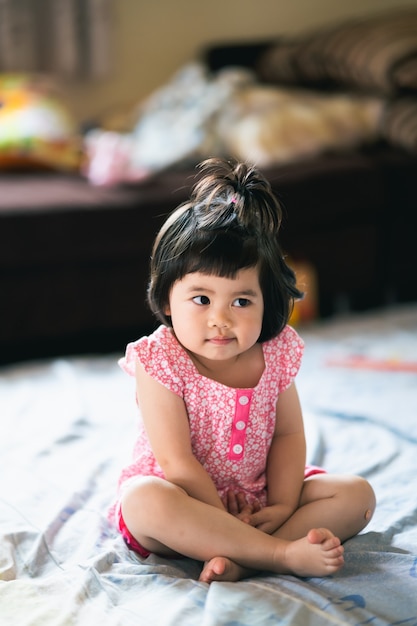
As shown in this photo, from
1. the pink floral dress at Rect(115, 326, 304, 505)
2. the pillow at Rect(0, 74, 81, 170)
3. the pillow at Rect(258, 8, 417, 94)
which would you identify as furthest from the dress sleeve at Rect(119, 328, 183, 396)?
the pillow at Rect(258, 8, 417, 94)

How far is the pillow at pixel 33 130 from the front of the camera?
249cm

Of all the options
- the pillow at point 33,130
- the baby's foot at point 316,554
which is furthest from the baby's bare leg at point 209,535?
the pillow at point 33,130

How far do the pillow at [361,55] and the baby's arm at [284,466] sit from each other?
1648 mm

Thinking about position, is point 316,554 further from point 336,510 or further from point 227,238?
point 227,238

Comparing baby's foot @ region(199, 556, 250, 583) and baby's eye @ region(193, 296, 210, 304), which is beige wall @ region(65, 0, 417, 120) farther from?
baby's foot @ region(199, 556, 250, 583)

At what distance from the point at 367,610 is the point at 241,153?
183cm

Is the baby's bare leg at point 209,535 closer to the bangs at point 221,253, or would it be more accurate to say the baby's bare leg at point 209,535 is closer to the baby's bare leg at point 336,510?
the baby's bare leg at point 336,510

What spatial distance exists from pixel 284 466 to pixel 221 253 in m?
0.33

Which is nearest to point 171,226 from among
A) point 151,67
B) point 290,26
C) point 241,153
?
point 241,153

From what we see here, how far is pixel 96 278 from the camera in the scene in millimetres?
2182

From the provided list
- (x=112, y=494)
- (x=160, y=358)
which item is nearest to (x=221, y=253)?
(x=160, y=358)

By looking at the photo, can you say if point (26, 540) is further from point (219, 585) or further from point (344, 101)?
point (344, 101)

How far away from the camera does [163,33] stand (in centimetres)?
330

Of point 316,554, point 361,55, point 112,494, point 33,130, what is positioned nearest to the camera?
point 316,554
